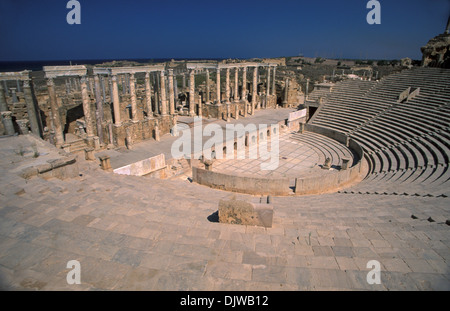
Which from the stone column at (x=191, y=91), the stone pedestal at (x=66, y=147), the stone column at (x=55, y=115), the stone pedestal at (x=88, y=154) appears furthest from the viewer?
the stone column at (x=191, y=91)

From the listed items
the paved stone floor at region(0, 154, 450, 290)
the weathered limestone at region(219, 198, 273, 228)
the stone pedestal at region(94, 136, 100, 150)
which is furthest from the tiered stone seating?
the stone pedestal at region(94, 136, 100, 150)

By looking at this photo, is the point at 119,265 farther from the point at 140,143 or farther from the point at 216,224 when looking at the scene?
the point at 140,143

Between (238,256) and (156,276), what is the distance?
1686mm

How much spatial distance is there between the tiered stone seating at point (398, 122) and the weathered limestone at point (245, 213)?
28.3ft

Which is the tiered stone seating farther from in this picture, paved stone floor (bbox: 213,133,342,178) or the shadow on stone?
the shadow on stone

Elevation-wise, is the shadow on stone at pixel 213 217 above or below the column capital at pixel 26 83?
below

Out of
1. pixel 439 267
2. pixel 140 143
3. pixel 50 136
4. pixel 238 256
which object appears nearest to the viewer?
pixel 439 267

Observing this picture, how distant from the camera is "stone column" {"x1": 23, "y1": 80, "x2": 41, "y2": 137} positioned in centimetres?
1581

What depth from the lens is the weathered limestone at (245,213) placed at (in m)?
7.05

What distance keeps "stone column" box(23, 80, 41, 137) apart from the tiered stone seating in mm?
19780

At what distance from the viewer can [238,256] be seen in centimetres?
557

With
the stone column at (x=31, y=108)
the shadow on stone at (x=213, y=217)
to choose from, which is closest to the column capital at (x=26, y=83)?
the stone column at (x=31, y=108)

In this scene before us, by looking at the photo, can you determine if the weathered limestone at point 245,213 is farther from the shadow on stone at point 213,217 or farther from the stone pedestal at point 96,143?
the stone pedestal at point 96,143

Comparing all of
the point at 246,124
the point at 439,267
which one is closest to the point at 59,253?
the point at 439,267
